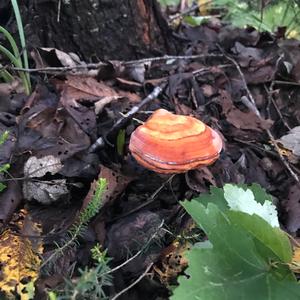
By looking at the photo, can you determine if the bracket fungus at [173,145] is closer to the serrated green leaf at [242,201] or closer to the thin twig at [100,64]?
the serrated green leaf at [242,201]

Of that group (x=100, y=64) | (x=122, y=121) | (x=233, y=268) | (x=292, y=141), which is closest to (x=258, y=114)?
(x=292, y=141)

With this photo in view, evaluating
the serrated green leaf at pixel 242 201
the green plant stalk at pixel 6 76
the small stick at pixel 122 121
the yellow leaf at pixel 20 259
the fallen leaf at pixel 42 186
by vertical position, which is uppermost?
the serrated green leaf at pixel 242 201

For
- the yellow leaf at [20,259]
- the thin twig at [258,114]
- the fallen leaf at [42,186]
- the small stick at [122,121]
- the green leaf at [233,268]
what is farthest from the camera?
the thin twig at [258,114]

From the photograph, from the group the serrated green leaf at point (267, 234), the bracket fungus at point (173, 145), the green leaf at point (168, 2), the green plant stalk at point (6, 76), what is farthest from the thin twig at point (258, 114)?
the green leaf at point (168, 2)

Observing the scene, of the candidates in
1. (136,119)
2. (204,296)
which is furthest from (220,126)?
(204,296)

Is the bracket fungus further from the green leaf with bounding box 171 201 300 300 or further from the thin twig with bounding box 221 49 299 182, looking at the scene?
the thin twig with bounding box 221 49 299 182
